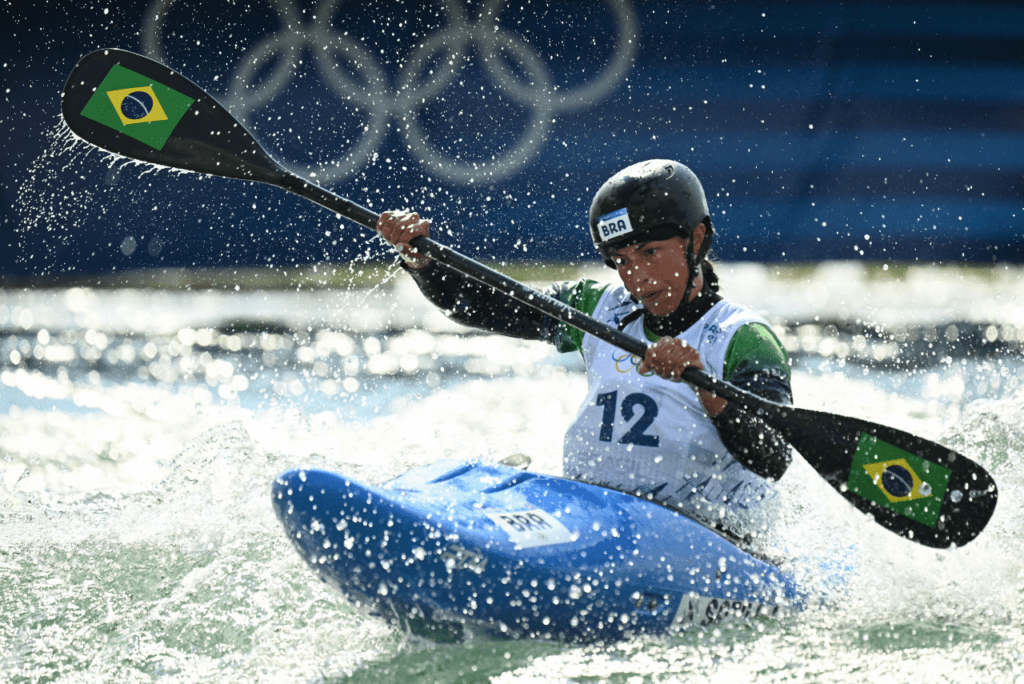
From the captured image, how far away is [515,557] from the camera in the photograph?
8.29 feet

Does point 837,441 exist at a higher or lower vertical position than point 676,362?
lower

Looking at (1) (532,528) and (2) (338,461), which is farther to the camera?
(2) (338,461)

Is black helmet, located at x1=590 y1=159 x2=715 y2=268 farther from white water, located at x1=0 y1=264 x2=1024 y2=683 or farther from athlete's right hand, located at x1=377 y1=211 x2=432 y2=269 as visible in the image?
white water, located at x1=0 y1=264 x2=1024 y2=683

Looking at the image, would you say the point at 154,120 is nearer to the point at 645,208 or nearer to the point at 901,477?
the point at 645,208

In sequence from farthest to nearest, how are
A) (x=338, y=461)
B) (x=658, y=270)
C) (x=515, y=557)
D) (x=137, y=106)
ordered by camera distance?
(x=338, y=461) → (x=137, y=106) → (x=658, y=270) → (x=515, y=557)

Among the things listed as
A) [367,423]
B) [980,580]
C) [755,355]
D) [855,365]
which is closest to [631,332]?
[755,355]

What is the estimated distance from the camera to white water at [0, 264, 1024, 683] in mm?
2678

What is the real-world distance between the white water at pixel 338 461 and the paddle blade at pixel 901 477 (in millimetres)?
213

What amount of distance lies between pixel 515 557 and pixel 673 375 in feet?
2.01

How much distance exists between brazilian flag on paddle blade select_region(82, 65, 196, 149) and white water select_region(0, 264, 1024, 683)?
1084 millimetres

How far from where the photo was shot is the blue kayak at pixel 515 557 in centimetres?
242

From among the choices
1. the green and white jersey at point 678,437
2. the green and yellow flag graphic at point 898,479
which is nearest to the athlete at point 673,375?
the green and white jersey at point 678,437

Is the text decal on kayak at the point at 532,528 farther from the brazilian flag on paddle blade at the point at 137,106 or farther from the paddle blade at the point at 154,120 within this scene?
the brazilian flag on paddle blade at the point at 137,106

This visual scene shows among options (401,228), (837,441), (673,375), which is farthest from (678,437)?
(401,228)
